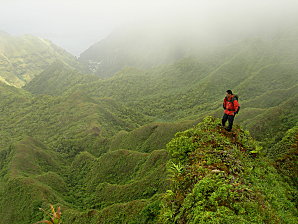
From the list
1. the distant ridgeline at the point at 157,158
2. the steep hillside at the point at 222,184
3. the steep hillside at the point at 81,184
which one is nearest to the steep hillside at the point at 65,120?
the distant ridgeline at the point at 157,158

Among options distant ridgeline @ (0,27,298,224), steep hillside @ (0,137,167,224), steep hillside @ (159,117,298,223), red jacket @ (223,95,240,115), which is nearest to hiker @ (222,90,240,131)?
red jacket @ (223,95,240,115)

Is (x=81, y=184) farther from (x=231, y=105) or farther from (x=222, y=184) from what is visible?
(x=222, y=184)

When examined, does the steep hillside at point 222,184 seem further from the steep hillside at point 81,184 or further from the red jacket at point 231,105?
the steep hillside at point 81,184

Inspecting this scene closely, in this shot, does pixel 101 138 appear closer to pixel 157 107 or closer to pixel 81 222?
pixel 81 222

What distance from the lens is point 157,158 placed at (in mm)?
44781

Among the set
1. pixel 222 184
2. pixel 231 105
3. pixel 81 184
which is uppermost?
pixel 231 105

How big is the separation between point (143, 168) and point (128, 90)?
15504 cm

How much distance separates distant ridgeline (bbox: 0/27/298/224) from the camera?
13172mm

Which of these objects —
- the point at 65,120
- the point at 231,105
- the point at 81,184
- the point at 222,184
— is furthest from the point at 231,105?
the point at 65,120

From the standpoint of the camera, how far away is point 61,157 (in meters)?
82.5

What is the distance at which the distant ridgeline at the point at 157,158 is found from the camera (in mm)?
13172

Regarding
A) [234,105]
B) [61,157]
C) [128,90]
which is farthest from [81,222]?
[128,90]

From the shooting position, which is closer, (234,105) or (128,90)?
(234,105)

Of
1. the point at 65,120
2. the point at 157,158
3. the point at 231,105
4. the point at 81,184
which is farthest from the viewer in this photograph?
the point at 65,120
